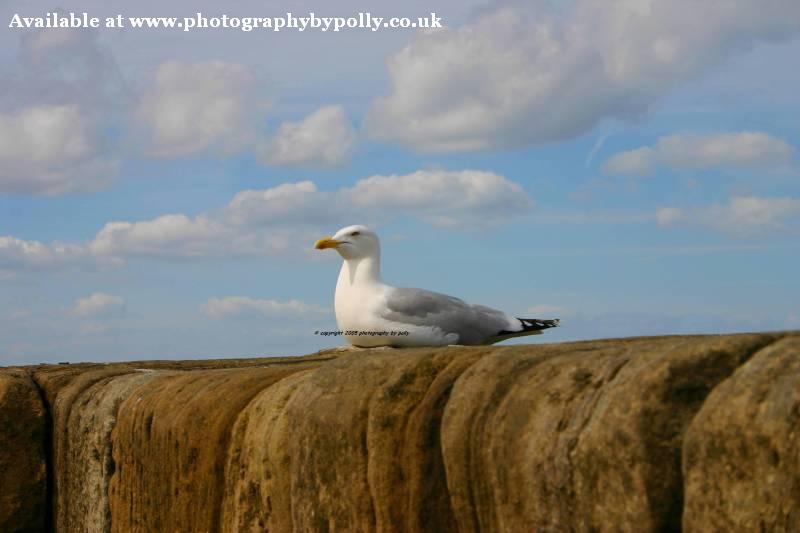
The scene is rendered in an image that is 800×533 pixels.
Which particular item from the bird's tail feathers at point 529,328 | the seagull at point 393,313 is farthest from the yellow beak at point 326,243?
the bird's tail feathers at point 529,328

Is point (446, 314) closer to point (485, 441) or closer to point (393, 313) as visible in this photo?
point (393, 313)

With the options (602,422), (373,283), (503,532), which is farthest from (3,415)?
(602,422)

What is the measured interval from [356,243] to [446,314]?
76 centimetres

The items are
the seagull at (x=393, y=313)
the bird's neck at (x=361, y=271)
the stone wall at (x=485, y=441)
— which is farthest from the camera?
the bird's neck at (x=361, y=271)

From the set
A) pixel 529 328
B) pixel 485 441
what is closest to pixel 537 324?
pixel 529 328

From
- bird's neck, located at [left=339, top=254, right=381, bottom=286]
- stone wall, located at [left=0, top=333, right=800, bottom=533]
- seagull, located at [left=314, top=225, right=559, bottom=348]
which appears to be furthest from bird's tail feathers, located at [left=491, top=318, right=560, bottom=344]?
stone wall, located at [left=0, top=333, right=800, bottom=533]

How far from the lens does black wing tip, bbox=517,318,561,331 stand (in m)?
7.31

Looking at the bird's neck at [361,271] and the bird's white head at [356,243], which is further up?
the bird's white head at [356,243]

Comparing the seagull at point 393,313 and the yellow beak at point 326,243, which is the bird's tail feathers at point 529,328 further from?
the yellow beak at point 326,243

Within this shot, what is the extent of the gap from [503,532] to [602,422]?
53cm

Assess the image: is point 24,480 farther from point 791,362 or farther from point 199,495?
point 791,362

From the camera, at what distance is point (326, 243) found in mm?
7176

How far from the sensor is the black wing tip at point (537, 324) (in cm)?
731

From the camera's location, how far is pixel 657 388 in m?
2.47
